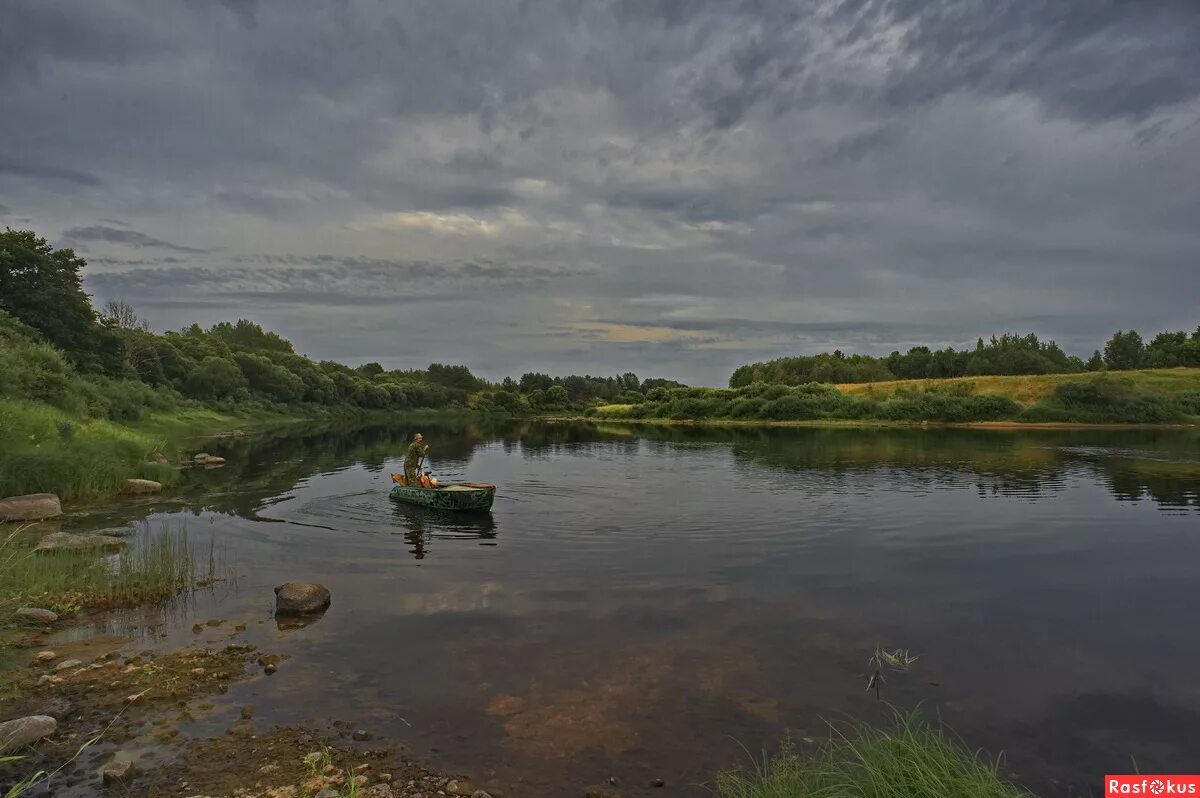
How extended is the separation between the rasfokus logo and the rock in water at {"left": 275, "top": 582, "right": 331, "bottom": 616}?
16043 millimetres

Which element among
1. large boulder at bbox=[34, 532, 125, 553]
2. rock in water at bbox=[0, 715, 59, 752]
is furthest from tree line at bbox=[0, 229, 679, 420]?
rock in water at bbox=[0, 715, 59, 752]

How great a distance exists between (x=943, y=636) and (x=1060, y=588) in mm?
6965

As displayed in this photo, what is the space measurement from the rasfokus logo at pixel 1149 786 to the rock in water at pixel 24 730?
15.0 metres

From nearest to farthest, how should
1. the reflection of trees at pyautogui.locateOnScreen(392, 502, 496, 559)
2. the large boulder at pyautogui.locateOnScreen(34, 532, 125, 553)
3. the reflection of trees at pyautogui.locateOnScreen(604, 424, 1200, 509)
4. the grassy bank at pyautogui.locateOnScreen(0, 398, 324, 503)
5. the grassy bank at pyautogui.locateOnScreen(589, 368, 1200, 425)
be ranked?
the large boulder at pyautogui.locateOnScreen(34, 532, 125, 553) < the reflection of trees at pyautogui.locateOnScreen(392, 502, 496, 559) < the grassy bank at pyautogui.locateOnScreen(0, 398, 324, 503) < the reflection of trees at pyautogui.locateOnScreen(604, 424, 1200, 509) < the grassy bank at pyautogui.locateOnScreen(589, 368, 1200, 425)

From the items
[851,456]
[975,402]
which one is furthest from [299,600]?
[975,402]

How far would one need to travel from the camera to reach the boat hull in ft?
98.9

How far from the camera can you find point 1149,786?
9.74 metres

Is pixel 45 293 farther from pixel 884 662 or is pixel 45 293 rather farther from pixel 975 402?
pixel 975 402

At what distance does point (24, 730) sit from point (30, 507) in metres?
21.9

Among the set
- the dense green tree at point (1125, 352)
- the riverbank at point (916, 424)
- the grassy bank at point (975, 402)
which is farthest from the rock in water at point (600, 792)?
the dense green tree at point (1125, 352)

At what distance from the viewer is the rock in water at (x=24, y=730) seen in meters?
9.64

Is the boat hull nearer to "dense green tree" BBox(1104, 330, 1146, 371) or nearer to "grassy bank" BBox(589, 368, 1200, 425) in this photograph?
"grassy bank" BBox(589, 368, 1200, 425)

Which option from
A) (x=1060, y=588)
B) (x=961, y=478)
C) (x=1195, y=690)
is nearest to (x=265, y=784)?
(x=1195, y=690)

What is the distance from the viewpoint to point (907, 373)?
172625 millimetres
